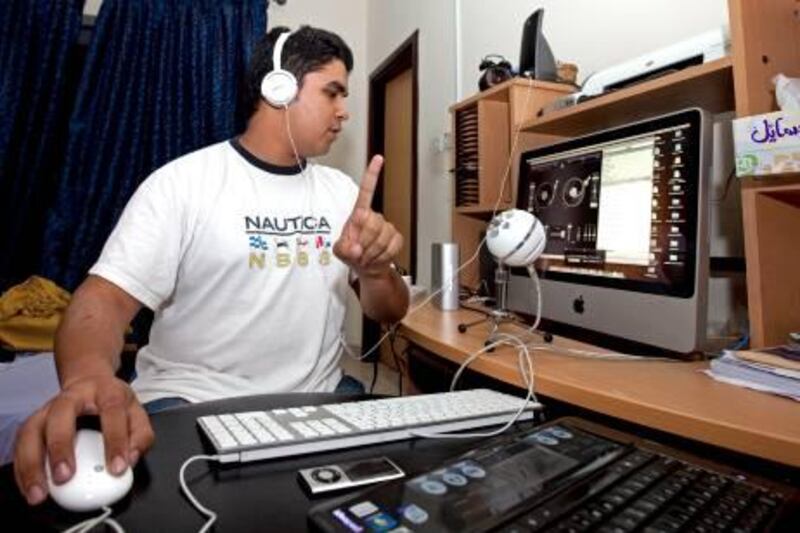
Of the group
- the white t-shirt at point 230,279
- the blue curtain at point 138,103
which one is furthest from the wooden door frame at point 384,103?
the white t-shirt at point 230,279

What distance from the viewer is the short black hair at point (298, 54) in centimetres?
133

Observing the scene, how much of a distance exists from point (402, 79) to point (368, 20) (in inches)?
26.1

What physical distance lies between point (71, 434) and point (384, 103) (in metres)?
3.50

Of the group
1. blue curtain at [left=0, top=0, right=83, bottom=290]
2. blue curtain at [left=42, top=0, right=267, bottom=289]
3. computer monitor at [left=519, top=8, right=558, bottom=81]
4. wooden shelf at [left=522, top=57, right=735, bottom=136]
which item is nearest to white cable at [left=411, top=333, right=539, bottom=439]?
wooden shelf at [left=522, top=57, right=735, bottom=136]

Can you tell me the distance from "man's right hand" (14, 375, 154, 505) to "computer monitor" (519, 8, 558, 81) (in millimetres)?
1415

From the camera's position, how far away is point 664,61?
1.15 metres

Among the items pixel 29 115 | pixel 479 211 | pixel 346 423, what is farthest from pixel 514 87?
pixel 29 115

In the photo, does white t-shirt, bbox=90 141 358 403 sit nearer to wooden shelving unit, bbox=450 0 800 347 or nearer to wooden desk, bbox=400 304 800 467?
wooden desk, bbox=400 304 800 467

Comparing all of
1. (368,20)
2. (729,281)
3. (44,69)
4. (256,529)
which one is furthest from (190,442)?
(368,20)

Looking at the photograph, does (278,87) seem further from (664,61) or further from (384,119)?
(384,119)

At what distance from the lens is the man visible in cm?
99

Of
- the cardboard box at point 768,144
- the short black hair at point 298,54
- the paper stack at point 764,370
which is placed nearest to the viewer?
the paper stack at point 764,370

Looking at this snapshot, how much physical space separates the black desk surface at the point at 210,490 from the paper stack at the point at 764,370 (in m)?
0.39

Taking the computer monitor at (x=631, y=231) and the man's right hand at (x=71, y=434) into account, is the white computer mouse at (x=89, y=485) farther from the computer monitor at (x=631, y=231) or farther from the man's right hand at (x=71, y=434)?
the computer monitor at (x=631, y=231)
